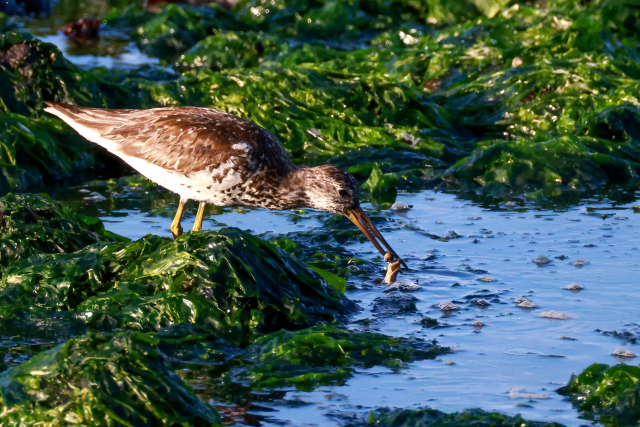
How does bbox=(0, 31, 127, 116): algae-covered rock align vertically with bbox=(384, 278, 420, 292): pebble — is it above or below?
above

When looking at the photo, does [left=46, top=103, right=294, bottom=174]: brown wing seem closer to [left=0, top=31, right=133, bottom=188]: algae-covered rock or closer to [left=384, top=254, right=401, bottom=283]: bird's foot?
[left=384, top=254, right=401, bottom=283]: bird's foot

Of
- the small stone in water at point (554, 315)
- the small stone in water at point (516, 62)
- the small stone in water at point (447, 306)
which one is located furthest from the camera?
the small stone in water at point (516, 62)

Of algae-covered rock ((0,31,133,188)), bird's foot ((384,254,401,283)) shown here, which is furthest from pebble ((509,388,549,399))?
algae-covered rock ((0,31,133,188))

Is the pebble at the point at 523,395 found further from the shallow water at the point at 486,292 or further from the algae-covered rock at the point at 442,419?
the algae-covered rock at the point at 442,419

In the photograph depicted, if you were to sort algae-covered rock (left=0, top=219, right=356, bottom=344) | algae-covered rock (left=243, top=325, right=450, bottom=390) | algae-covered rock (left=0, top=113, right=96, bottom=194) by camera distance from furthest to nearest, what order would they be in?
1. algae-covered rock (left=0, top=113, right=96, bottom=194)
2. algae-covered rock (left=0, top=219, right=356, bottom=344)
3. algae-covered rock (left=243, top=325, right=450, bottom=390)

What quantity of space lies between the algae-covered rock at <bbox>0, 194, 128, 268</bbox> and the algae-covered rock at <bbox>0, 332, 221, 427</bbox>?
2046mm

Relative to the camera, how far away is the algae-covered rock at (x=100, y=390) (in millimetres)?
3742

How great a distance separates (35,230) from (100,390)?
257 centimetres

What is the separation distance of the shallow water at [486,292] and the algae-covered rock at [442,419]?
17cm

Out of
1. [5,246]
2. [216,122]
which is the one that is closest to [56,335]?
[5,246]

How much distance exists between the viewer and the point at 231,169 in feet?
20.5

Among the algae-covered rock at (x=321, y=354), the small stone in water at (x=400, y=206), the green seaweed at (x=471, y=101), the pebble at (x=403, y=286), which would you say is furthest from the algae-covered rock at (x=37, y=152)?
the algae-covered rock at (x=321, y=354)

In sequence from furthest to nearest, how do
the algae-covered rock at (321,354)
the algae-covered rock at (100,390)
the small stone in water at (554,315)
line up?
the small stone in water at (554,315) → the algae-covered rock at (321,354) → the algae-covered rock at (100,390)

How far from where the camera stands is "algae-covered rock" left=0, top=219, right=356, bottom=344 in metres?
5.27
